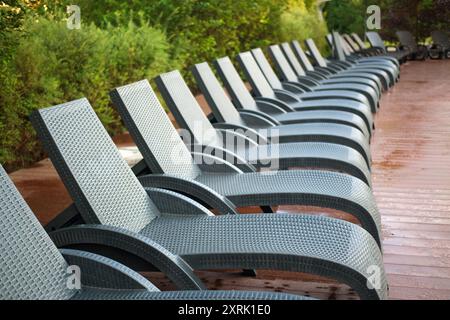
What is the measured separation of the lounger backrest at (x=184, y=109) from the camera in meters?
4.35

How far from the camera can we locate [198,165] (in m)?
4.08

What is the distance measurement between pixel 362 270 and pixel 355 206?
79cm

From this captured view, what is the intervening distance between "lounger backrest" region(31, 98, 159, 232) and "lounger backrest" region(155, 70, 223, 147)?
1217 mm

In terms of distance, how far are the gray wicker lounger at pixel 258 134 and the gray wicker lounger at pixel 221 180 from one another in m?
0.37

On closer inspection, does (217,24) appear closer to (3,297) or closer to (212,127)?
(212,127)

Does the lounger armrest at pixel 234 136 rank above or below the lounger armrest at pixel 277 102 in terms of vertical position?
above

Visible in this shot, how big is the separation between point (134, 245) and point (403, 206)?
249cm

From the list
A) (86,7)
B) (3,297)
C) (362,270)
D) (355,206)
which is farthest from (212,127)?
(86,7)

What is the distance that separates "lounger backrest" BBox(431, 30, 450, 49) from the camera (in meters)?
21.4

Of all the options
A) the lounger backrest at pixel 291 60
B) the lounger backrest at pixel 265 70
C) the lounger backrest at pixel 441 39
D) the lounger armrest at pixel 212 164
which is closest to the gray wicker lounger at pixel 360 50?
the lounger backrest at pixel 441 39

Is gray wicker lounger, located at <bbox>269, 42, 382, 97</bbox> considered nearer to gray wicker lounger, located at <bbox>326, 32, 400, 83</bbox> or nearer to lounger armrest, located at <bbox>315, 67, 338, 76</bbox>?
lounger armrest, located at <bbox>315, 67, 338, 76</bbox>

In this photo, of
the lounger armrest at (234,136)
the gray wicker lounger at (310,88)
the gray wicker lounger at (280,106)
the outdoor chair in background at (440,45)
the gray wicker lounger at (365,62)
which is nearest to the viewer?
the lounger armrest at (234,136)

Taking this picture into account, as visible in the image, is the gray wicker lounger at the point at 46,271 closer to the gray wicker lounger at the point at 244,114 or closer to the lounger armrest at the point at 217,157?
the lounger armrest at the point at 217,157

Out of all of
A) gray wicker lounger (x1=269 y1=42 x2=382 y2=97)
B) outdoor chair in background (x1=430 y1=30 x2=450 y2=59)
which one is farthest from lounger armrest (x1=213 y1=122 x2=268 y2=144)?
outdoor chair in background (x1=430 y1=30 x2=450 y2=59)
